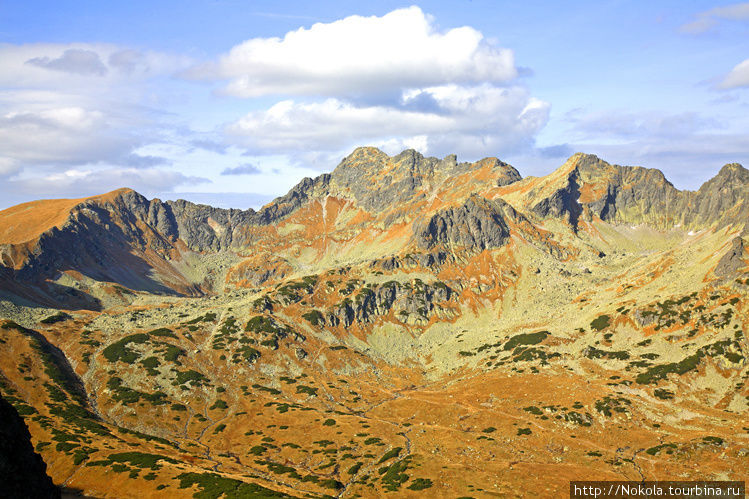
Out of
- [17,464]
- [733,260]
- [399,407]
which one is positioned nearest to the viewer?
[17,464]

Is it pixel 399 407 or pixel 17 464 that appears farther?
pixel 399 407

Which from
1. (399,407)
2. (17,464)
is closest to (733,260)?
(399,407)

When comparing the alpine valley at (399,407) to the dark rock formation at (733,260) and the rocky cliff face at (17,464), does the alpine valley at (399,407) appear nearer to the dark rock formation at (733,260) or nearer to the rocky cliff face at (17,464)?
the dark rock formation at (733,260)

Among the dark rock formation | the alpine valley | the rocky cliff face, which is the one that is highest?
the dark rock formation

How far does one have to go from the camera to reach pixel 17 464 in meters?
47.3

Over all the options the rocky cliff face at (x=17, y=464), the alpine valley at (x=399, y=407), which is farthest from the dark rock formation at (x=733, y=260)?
the rocky cliff face at (x=17, y=464)

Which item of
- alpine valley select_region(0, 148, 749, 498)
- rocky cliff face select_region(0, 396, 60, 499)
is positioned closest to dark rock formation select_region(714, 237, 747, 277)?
alpine valley select_region(0, 148, 749, 498)

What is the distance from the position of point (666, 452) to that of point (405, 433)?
62.5 meters

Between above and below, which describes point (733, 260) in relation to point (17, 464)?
above

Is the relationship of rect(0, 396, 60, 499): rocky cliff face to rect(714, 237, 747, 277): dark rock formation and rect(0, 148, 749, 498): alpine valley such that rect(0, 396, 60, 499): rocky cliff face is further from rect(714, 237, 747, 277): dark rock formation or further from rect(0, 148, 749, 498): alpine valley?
rect(714, 237, 747, 277): dark rock formation

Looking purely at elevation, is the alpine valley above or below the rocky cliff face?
below

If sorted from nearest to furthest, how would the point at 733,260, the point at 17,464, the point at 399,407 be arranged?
the point at 17,464, the point at 399,407, the point at 733,260

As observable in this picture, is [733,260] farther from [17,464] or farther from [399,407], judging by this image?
[17,464]

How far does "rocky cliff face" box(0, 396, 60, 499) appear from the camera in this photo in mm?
46062
